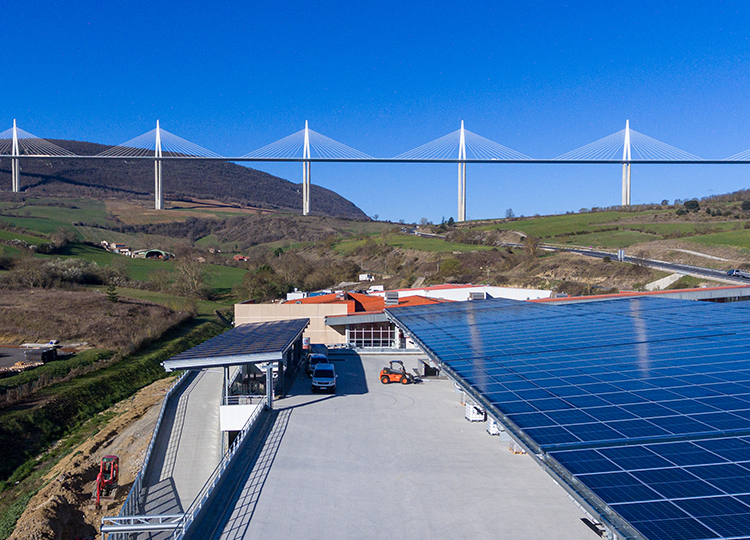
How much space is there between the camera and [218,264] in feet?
258

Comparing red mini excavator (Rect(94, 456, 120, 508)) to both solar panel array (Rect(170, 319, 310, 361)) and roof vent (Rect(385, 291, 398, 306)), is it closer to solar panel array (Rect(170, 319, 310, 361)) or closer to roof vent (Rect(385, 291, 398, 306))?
solar panel array (Rect(170, 319, 310, 361))

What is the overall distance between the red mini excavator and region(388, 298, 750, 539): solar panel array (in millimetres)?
10231

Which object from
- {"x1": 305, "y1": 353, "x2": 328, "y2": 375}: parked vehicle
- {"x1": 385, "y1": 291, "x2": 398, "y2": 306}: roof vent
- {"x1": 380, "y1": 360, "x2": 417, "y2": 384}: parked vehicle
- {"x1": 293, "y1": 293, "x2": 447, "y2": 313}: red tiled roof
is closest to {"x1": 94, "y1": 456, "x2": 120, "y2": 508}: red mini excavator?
{"x1": 305, "y1": 353, "x2": 328, "y2": 375}: parked vehicle

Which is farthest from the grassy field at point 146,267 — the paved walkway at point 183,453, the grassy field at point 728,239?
the grassy field at point 728,239

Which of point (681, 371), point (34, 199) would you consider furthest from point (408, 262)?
point (34, 199)

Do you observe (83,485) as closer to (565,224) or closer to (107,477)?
(107,477)

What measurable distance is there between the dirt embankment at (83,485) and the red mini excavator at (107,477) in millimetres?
239

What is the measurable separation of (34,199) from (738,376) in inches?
5839

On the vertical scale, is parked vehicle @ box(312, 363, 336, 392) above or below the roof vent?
below

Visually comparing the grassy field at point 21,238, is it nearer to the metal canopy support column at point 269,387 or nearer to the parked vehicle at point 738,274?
the metal canopy support column at point 269,387

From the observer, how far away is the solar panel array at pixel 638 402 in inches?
196

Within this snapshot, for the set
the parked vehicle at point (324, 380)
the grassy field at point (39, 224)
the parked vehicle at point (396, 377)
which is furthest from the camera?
the grassy field at point (39, 224)

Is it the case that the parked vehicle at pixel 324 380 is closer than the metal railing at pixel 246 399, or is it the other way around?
the metal railing at pixel 246 399

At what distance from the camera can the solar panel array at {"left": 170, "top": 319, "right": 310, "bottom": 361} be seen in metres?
15.3
